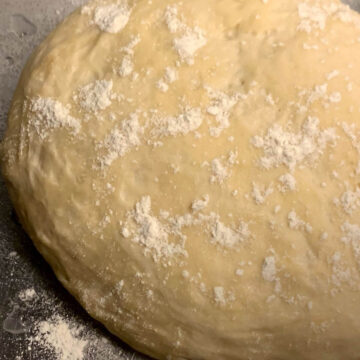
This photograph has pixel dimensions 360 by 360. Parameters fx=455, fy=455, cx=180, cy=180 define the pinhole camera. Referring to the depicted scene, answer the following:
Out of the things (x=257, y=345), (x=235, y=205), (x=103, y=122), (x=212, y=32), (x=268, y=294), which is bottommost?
(x=257, y=345)

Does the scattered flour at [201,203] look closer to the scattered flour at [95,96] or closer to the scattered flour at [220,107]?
the scattered flour at [220,107]

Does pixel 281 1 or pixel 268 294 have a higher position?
pixel 281 1

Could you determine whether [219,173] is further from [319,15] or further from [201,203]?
[319,15]

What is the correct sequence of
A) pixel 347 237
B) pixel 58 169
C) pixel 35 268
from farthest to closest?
pixel 35 268 < pixel 58 169 < pixel 347 237

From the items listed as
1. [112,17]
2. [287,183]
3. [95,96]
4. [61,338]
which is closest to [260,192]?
[287,183]

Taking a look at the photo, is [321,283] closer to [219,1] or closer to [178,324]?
[178,324]

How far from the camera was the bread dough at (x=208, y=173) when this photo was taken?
1081 millimetres

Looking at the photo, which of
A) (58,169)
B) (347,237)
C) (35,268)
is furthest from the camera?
(35,268)

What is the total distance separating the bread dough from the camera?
1081 mm

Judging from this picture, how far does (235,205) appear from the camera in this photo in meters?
1.09

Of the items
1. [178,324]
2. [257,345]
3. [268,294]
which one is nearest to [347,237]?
[268,294]

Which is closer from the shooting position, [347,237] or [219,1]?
[347,237]

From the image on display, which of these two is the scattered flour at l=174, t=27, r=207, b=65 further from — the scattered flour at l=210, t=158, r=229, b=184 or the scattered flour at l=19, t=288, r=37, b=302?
the scattered flour at l=19, t=288, r=37, b=302

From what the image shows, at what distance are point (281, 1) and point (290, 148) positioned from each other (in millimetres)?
424
